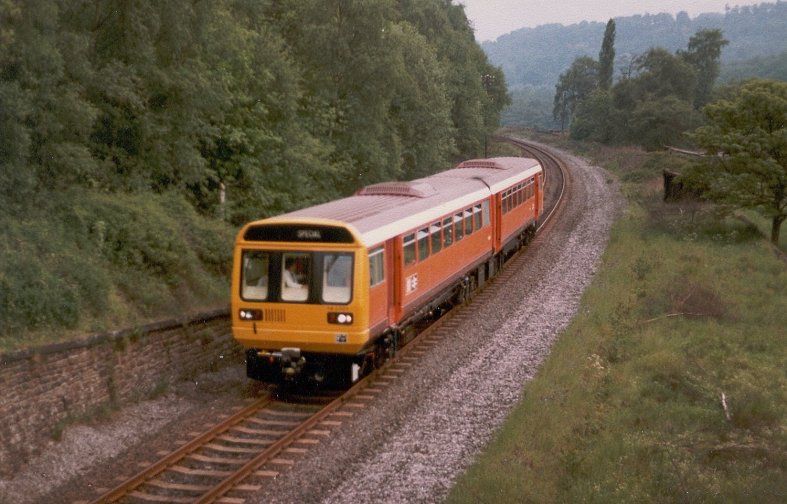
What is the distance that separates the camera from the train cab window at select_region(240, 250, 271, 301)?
1195 centimetres

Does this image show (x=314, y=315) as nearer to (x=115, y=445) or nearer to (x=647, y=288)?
(x=115, y=445)

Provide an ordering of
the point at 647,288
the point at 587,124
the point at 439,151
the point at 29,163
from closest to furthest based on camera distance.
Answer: the point at 29,163, the point at 647,288, the point at 439,151, the point at 587,124

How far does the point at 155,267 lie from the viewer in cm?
1472

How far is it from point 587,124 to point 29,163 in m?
71.6

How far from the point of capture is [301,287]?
38.8 feet

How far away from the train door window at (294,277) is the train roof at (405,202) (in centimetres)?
58

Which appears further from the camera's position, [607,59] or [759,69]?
[759,69]

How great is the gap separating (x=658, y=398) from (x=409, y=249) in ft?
15.7

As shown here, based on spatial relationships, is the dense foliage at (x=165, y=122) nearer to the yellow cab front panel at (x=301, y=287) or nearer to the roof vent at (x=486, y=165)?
the yellow cab front panel at (x=301, y=287)

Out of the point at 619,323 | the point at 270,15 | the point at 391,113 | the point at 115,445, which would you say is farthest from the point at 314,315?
the point at 391,113

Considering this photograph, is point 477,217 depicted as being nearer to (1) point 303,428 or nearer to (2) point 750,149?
(1) point 303,428

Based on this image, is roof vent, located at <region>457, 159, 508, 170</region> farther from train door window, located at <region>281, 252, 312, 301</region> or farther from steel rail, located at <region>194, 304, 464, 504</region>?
train door window, located at <region>281, 252, 312, 301</region>

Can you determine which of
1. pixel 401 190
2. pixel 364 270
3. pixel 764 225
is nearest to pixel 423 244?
pixel 401 190

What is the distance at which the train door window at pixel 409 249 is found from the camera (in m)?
13.5
